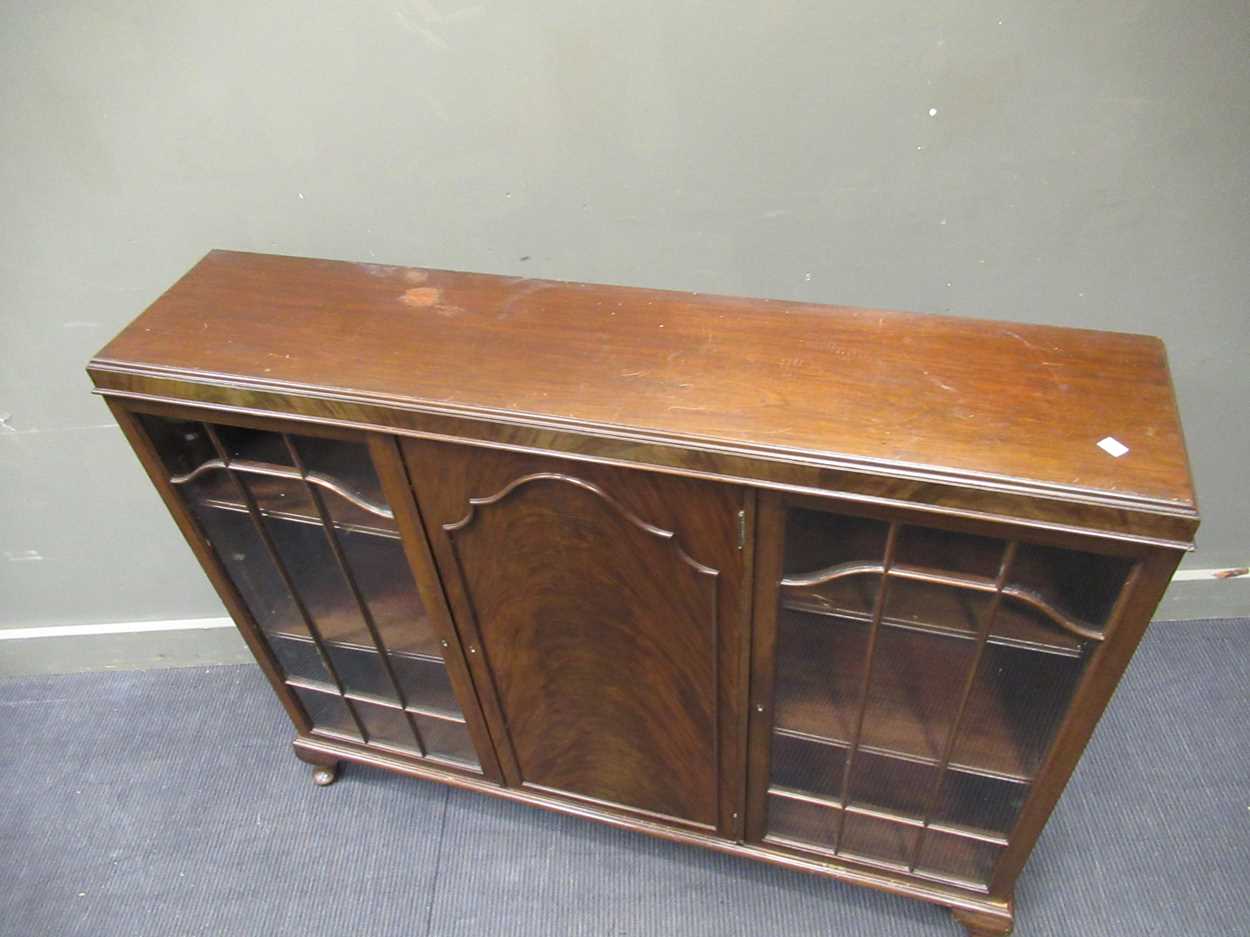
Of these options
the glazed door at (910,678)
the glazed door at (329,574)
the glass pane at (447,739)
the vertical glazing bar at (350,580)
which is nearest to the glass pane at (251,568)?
the glazed door at (329,574)

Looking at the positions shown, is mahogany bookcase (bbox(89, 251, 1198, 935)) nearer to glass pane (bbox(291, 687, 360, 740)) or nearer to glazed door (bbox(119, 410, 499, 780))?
glazed door (bbox(119, 410, 499, 780))

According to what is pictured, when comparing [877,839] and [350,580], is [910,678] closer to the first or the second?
[877,839]

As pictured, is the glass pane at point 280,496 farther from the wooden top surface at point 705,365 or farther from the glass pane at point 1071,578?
the glass pane at point 1071,578

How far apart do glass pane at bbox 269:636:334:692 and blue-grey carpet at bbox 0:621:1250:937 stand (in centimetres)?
26

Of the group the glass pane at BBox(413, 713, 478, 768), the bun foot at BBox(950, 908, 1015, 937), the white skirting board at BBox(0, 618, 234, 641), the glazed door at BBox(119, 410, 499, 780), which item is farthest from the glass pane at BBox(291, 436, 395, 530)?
the bun foot at BBox(950, 908, 1015, 937)

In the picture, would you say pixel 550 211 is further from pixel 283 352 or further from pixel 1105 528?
pixel 1105 528

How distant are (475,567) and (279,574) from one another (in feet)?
0.99

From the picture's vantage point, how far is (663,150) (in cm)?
95

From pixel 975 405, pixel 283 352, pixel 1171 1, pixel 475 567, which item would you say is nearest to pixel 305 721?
pixel 475 567

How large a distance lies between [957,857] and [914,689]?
0.95 feet

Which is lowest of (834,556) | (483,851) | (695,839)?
(483,851)

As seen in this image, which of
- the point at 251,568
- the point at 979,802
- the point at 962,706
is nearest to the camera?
the point at 962,706

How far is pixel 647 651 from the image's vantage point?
0.95 meters

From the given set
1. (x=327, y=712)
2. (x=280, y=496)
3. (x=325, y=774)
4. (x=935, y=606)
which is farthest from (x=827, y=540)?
(x=325, y=774)
